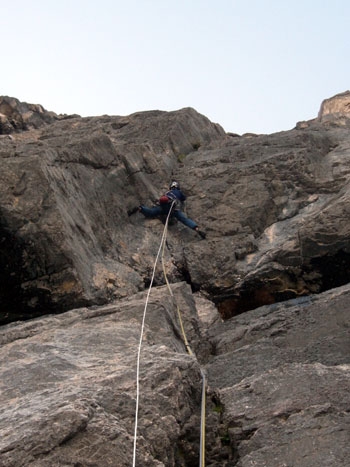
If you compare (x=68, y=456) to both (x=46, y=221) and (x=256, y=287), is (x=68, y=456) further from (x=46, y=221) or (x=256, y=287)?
(x=256, y=287)

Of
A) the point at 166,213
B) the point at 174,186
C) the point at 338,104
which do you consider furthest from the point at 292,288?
the point at 338,104

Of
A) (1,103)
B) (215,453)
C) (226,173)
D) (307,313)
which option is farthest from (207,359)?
(1,103)

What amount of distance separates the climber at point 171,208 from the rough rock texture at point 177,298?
24 cm

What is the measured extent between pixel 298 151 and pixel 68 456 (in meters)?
12.4

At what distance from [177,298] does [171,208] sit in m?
4.59

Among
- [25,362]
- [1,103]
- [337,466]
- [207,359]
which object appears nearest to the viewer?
[337,466]

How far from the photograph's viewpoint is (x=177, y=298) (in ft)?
30.5

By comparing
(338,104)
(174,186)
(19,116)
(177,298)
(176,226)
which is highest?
(19,116)

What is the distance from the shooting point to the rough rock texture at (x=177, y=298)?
5254 mm

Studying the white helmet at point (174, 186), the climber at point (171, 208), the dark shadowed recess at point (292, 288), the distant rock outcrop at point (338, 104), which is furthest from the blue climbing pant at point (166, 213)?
the distant rock outcrop at point (338, 104)

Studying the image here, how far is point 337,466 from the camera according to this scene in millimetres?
4852

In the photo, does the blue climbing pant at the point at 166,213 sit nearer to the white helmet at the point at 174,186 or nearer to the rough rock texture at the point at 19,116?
the white helmet at the point at 174,186

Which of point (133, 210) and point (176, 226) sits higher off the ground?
point (133, 210)

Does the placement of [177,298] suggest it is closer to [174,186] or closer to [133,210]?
[133,210]
